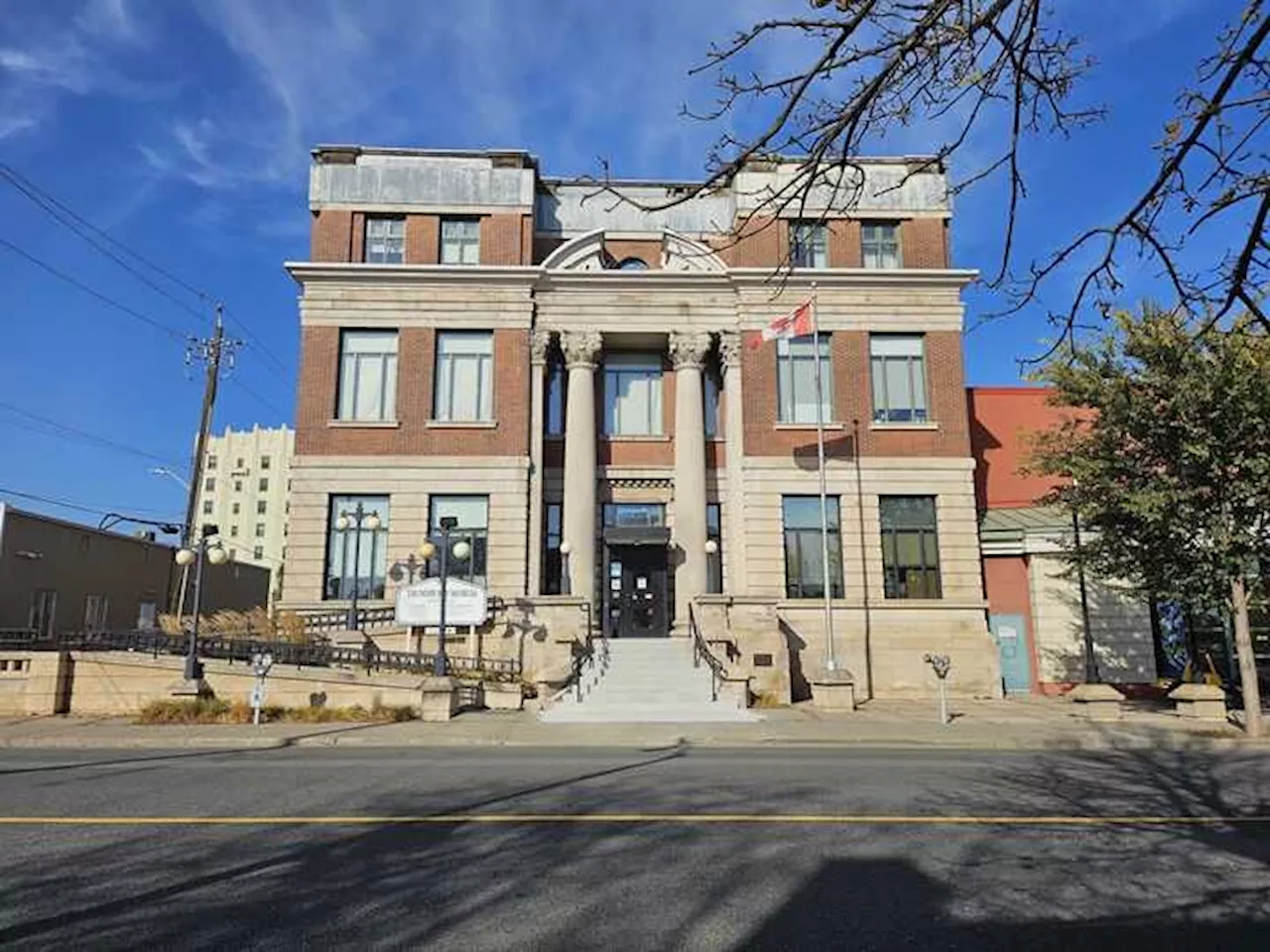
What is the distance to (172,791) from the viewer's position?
925 centimetres

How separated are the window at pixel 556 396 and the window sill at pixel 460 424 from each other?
9.11 ft

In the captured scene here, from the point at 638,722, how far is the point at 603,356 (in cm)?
1661

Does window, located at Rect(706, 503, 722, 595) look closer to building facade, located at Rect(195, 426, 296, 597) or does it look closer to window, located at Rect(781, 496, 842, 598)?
window, located at Rect(781, 496, 842, 598)

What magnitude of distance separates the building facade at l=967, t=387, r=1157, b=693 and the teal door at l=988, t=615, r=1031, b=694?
29 mm

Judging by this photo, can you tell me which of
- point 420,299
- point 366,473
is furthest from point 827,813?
point 420,299

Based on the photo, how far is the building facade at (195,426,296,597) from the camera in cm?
11206

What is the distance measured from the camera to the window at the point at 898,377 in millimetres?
29125

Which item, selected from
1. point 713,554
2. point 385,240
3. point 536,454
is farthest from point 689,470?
point 385,240

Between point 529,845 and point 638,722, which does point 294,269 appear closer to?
point 638,722

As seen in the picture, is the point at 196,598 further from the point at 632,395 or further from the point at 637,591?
the point at 632,395

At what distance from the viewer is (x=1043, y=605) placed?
2706 centimetres

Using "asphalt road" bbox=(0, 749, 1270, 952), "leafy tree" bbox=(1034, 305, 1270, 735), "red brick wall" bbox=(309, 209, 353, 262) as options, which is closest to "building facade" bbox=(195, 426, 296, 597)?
"red brick wall" bbox=(309, 209, 353, 262)

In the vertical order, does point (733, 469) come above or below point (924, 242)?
below

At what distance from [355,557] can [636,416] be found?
10.8 m
